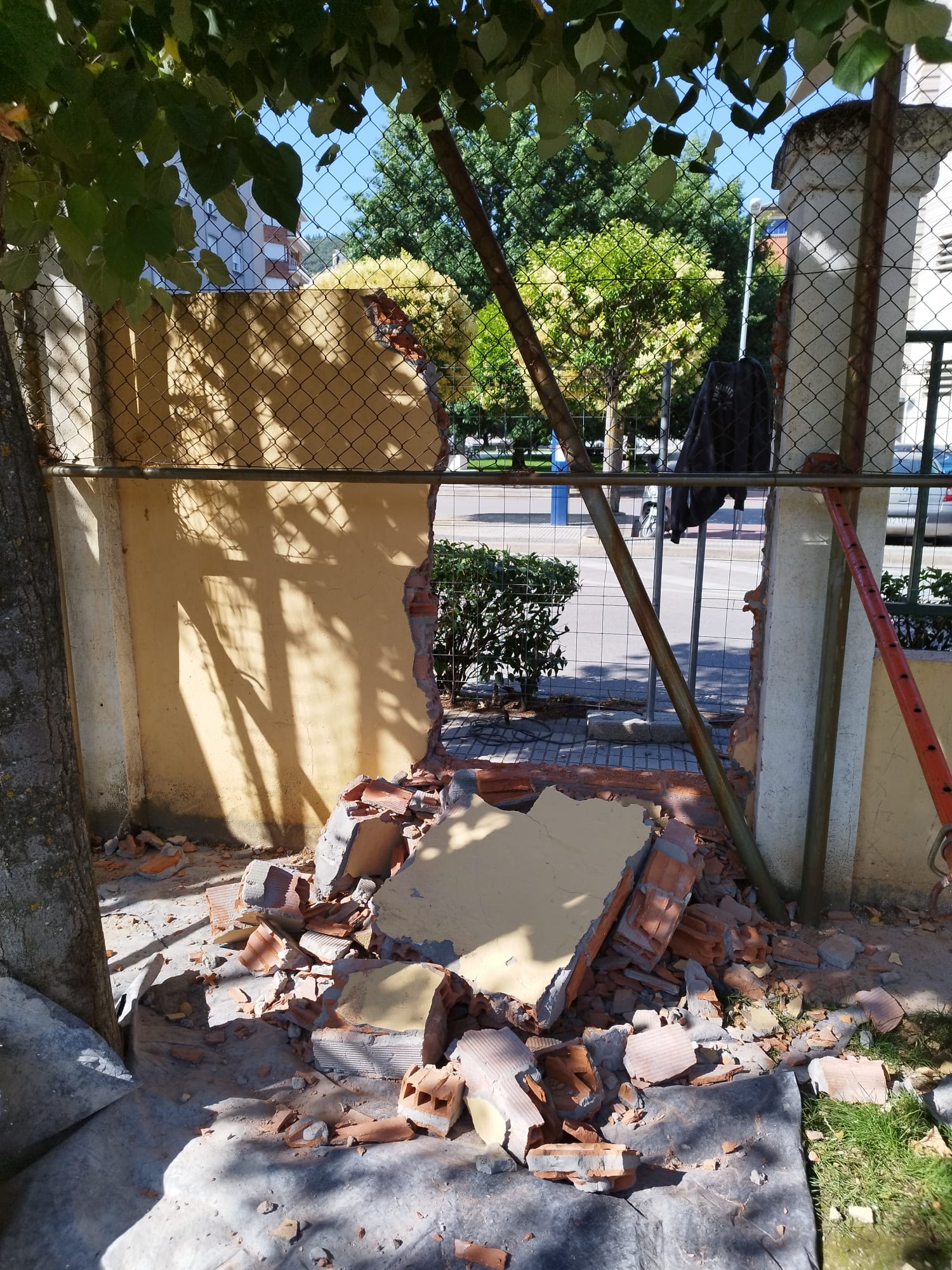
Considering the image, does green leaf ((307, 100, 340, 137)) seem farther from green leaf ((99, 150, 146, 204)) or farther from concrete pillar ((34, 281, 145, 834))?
concrete pillar ((34, 281, 145, 834))

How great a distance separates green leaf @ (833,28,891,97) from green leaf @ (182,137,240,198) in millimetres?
1258

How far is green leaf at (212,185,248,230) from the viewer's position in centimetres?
223

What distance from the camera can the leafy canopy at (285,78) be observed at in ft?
5.90

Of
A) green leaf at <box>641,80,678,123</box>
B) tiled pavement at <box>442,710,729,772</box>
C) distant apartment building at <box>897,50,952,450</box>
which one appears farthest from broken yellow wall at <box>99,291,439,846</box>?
distant apartment building at <box>897,50,952,450</box>

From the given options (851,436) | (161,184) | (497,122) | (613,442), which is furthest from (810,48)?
(613,442)

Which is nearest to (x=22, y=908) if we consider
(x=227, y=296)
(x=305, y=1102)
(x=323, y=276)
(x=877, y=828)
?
(x=305, y=1102)

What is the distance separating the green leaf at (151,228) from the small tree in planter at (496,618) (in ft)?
15.8

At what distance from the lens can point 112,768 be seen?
4.81 m

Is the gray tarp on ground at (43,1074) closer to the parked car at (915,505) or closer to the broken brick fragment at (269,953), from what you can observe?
the broken brick fragment at (269,953)

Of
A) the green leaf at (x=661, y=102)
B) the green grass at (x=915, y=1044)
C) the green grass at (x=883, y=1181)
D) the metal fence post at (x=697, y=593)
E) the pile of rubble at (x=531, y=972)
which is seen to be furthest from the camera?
the metal fence post at (x=697, y=593)

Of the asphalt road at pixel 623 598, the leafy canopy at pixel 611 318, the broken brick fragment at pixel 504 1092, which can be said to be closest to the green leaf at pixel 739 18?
the broken brick fragment at pixel 504 1092

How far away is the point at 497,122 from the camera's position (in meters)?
2.53

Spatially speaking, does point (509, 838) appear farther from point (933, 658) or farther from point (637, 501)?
point (637, 501)

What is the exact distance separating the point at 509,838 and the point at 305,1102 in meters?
1.32
